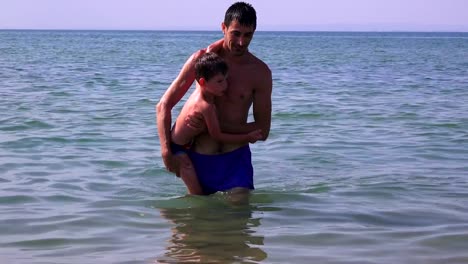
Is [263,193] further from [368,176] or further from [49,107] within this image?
[49,107]

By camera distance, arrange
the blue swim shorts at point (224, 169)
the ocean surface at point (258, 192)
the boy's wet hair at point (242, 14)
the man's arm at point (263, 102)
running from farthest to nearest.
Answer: the blue swim shorts at point (224, 169) < the man's arm at point (263, 102) < the boy's wet hair at point (242, 14) < the ocean surface at point (258, 192)

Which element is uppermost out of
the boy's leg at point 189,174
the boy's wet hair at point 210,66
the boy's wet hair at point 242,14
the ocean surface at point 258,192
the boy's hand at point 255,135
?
the boy's wet hair at point 242,14

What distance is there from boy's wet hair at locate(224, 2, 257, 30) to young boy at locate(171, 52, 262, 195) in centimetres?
26

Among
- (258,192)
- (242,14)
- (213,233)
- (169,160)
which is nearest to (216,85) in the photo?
(242,14)

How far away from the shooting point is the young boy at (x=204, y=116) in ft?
17.2

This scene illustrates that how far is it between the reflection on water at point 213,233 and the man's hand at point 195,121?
59 centimetres

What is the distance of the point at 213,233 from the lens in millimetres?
5348

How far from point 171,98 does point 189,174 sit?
23.5 inches

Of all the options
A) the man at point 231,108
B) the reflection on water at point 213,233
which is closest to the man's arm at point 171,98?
the man at point 231,108

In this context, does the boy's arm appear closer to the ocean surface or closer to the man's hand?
the man's hand

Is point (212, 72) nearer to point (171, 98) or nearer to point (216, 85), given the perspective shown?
point (216, 85)

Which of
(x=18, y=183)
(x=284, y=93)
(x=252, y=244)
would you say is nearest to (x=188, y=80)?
(x=252, y=244)

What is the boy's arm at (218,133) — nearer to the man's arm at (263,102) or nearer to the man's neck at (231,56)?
the man's arm at (263,102)

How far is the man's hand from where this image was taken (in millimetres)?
5523
